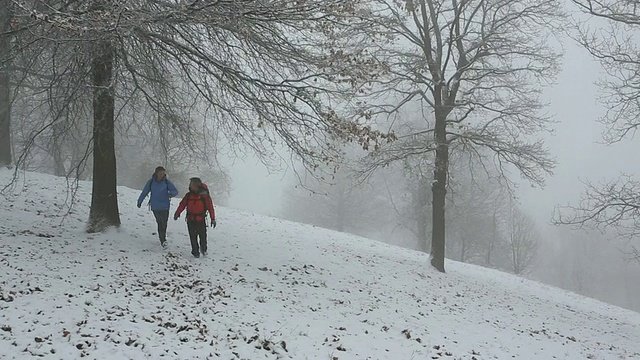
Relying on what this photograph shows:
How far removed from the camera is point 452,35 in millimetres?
12805

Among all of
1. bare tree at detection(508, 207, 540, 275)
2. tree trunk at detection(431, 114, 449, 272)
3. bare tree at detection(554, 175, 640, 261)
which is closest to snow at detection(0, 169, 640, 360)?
tree trunk at detection(431, 114, 449, 272)


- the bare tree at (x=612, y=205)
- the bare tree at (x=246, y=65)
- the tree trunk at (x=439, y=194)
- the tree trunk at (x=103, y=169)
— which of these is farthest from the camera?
the tree trunk at (x=439, y=194)

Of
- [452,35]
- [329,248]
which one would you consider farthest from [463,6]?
[329,248]

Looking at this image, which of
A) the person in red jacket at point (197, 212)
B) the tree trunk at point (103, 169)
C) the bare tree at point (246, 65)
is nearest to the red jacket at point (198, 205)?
the person in red jacket at point (197, 212)

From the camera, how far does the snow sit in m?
5.20

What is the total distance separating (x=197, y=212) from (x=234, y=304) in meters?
2.71

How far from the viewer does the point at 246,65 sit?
866 centimetres

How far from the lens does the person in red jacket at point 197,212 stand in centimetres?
872

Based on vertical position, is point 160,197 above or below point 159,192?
below

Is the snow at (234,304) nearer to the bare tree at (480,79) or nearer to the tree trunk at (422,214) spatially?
the bare tree at (480,79)

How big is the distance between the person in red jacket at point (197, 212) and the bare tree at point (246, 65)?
129cm

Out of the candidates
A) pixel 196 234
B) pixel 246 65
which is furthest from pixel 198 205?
pixel 246 65

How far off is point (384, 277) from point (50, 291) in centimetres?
683

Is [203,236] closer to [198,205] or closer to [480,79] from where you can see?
[198,205]
